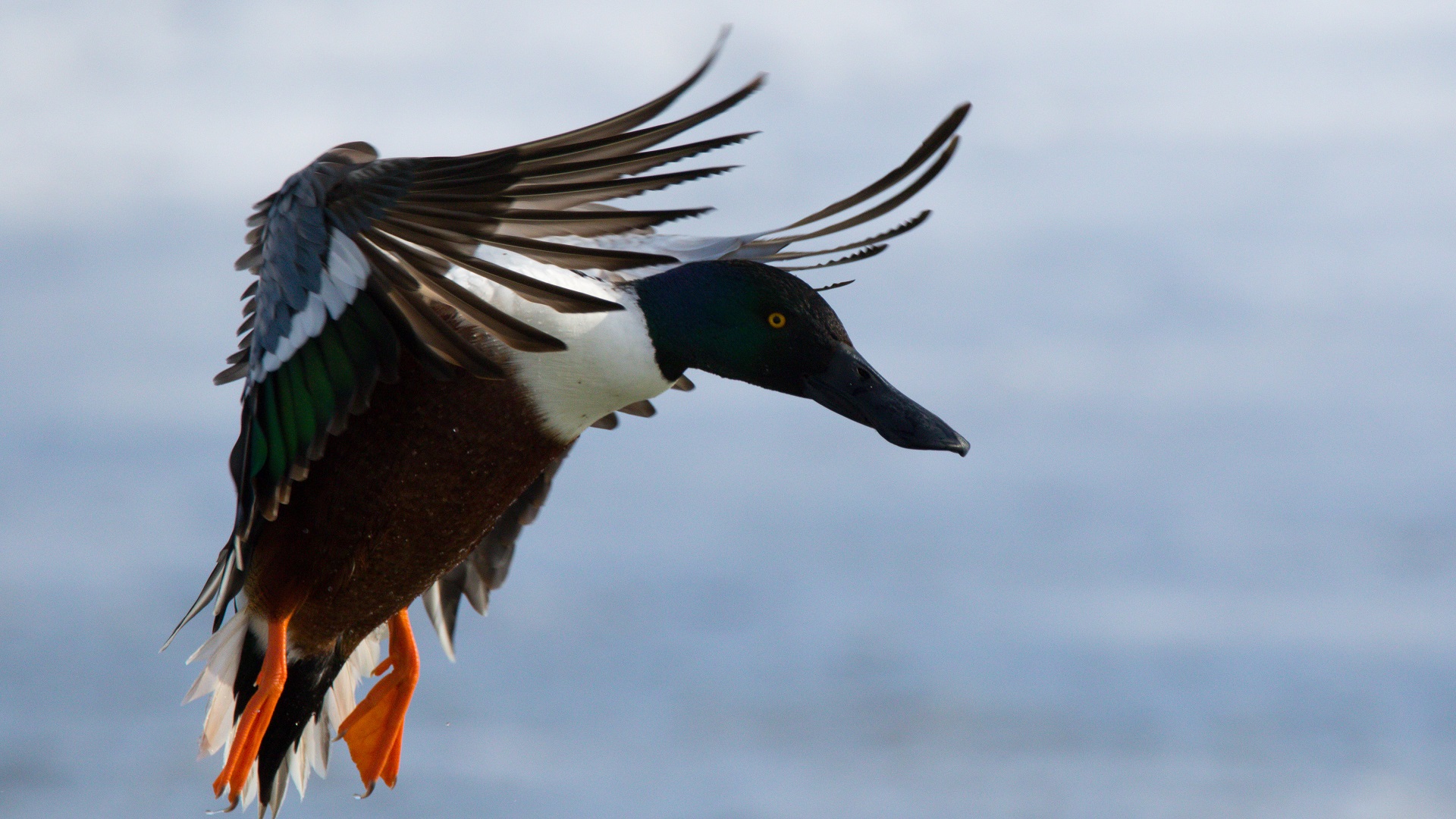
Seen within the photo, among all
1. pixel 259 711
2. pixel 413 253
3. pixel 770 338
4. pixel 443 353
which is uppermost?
pixel 770 338

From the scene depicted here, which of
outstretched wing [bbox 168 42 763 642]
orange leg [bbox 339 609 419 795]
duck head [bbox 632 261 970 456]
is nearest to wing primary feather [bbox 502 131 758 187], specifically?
outstretched wing [bbox 168 42 763 642]

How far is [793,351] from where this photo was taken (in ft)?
14.8

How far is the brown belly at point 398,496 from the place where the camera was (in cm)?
442

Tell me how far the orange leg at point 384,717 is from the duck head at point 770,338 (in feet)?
5.24

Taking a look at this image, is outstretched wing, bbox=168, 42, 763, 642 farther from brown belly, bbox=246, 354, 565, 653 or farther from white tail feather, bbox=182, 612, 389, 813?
white tail feather, bbox=182, 612, 389, 813

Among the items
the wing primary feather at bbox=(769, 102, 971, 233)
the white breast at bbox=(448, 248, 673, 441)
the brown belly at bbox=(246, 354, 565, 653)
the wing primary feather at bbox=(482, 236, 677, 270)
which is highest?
the wing primary feather at bbox=(769, 102, 971, 233)

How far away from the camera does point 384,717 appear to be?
18.3 feet

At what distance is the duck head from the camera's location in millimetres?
4512

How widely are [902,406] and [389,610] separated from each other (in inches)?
61.5

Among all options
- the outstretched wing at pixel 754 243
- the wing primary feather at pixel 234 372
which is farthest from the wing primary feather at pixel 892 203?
the wing primary feather at pixel 234 372

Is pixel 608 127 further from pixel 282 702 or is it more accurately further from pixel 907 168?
pixel 282 702

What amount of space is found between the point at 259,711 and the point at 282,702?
342 millimetres

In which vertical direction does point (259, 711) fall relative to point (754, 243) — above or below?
below

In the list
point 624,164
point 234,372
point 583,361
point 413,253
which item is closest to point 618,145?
point 624,164
